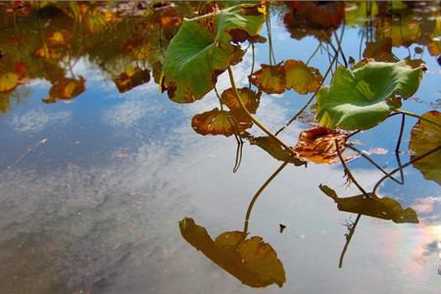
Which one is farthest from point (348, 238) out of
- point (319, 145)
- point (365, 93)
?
point (319, 145)

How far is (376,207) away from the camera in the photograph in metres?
1.74

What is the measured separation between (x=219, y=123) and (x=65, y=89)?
0.92 m

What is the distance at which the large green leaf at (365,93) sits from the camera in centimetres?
163

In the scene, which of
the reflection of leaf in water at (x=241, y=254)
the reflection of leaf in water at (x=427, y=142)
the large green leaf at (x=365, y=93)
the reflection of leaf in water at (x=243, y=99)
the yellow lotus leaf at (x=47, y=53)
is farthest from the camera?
the yellow lotus leaf at (x=47, y=53)

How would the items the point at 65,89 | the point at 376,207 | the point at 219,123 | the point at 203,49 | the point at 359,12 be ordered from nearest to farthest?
the point at 376,207 → the point at 203,49 → the point at 219,123 → the point at 65,89 → the point at 359,12

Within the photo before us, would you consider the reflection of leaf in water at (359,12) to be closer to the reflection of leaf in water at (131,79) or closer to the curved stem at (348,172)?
the reflection of leaf in water at (131,79)

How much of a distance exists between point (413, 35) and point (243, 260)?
213 cm

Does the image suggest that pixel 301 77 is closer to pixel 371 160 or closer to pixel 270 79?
pixel 270 79

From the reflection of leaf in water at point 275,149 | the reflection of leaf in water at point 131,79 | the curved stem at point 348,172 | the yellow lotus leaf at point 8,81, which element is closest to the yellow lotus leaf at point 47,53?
the yellow lotus leaf at point 8,81

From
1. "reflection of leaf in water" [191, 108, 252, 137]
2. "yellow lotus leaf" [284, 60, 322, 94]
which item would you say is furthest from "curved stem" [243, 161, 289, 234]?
"yellow lotus leaf" [284, 60, 322, 94]

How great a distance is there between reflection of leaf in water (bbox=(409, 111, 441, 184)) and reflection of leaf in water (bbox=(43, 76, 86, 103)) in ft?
5.12

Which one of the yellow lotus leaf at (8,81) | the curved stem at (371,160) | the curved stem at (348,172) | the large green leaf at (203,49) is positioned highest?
the large green leaf at (203,49)

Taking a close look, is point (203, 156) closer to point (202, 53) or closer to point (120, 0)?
point (202, 53)

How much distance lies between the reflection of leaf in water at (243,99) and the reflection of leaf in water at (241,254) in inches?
32.1
